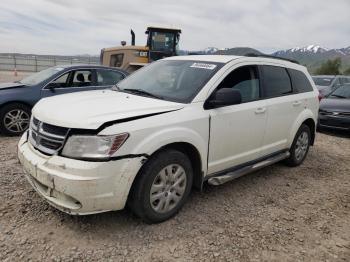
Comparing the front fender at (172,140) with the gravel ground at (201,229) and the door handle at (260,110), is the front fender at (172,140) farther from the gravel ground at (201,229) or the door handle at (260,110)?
the door handle at (260,110)

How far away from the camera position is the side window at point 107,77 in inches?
295

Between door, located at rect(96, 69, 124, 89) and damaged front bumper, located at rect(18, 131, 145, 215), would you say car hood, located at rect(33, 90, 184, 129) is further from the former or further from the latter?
door, located at rect(96, 69, 124, 89)

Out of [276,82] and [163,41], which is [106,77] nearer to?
[276,82]

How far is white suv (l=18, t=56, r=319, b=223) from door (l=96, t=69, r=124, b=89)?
3.00 meters

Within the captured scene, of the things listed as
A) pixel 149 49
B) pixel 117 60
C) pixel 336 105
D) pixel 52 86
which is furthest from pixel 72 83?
pixel 117 60

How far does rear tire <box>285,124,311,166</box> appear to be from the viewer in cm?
542

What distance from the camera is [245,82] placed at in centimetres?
433

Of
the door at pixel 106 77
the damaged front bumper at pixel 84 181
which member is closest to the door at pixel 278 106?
the damaged front bumper at pixel 84 181

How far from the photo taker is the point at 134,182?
316 centimetres

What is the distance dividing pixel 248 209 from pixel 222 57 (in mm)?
1946

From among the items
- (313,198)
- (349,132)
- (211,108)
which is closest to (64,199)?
(211,108)

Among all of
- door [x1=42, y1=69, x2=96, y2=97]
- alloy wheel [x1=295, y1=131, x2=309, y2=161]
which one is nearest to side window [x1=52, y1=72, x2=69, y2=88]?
door [x1=42, y1=69, x2=96, y2=97]

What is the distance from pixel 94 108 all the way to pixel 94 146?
1.63ft

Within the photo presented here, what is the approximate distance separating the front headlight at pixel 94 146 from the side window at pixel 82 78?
4554mm
